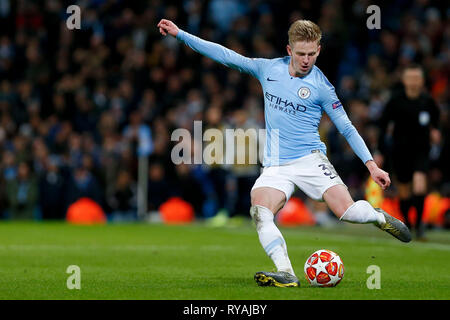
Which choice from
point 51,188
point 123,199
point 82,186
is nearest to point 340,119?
point 82,186

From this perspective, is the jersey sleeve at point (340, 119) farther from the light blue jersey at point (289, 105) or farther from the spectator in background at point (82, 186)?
the spectator in background at point (82, 186)

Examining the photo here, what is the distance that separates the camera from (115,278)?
8070 mm

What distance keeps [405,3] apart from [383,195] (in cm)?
691

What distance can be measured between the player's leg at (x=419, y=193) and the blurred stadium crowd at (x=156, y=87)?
4.82m

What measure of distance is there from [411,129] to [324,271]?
6.34 m

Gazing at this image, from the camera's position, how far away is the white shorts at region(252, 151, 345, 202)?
302 inches

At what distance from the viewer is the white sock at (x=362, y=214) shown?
7.56m

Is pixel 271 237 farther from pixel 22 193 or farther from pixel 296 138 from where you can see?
pixel 22 193

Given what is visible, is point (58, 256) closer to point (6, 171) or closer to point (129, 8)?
point (6, 171)

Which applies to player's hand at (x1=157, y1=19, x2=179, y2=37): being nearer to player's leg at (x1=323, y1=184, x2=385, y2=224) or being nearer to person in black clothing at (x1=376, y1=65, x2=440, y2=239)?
player's leg at (x1=323, y1=184, x2=385, y2=224)

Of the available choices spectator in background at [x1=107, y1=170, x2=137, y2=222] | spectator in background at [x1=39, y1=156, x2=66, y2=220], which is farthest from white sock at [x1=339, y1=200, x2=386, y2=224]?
spectator in background at [x1=39, y1=156, x2=66, y2=220]

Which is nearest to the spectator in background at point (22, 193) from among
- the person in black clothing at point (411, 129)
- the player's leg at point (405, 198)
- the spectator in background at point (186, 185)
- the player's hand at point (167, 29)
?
the spectator in background at point (186, 185)

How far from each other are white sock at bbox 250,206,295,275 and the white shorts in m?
0.29
